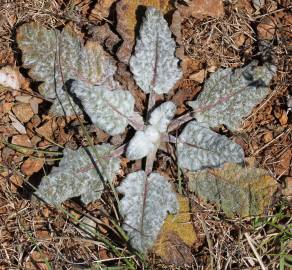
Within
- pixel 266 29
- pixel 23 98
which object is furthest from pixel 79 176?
pixel 266 29

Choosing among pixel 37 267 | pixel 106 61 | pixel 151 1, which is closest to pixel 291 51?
pixel 151 1

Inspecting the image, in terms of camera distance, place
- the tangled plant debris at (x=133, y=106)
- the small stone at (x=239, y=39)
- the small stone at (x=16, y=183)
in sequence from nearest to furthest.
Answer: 1. the tangled plant debris at (x=133, y=106)
2. the small stone at (x=16, y=183)
3. the small stone at (x=239, y=39)

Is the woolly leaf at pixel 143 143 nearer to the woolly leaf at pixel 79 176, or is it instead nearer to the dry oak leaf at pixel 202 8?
the woolly leaf at pixel 79 176

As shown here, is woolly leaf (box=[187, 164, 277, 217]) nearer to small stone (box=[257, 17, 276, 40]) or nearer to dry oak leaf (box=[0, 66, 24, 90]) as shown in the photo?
small stone (box=[257, 17, 276, 40])

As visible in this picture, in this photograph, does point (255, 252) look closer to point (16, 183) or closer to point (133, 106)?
point (133, 106)

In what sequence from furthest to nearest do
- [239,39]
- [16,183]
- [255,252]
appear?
[239,39]
[16,183]
[255,252]

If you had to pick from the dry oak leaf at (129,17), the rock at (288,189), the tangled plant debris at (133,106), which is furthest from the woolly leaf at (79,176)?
the rock at (288,189)
